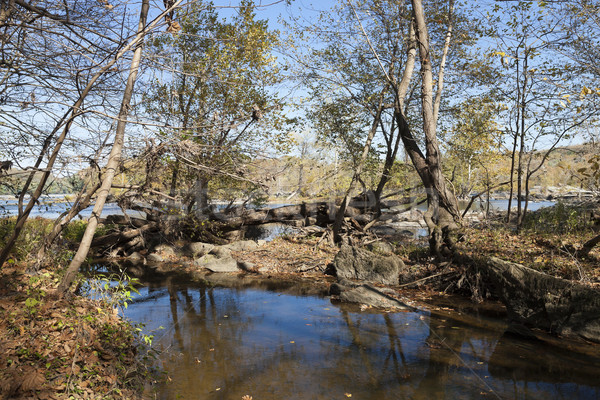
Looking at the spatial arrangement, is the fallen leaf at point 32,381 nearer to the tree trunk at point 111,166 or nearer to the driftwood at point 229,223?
the tree trunk at point 111,166

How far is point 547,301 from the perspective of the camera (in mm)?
7320

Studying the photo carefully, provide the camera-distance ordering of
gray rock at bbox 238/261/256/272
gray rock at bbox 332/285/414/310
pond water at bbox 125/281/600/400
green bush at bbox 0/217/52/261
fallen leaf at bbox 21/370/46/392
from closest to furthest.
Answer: fallen leaf at bbox 21/370/46/392, pond water at bbox 125/281/600/400, green bush at bbox 0/217/52/261, gray rock at bbox 332/285/414/310, gray rock at bbox 238/261/256/272

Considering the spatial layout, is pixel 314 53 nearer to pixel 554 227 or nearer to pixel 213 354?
pixel 554 227

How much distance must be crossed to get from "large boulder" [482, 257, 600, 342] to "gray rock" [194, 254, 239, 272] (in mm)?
8403

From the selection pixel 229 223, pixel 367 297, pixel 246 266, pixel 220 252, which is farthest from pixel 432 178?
pixel 229 223

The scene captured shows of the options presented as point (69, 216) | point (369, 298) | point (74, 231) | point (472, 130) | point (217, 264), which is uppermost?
point (472, 130)

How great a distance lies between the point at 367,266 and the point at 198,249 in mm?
7134

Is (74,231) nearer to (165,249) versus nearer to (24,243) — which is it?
(165,249)

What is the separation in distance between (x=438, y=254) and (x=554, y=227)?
10.3 ft

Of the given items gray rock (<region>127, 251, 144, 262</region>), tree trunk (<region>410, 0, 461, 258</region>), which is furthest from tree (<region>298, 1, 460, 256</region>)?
gray rock (<region>127, 251, 144, 262</region>)

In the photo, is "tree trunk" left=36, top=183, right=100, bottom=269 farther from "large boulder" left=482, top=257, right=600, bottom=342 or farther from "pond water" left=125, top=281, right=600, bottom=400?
"large boulder" left=482, top=257, right=600, bottom=342

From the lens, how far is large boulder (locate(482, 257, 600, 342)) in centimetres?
685

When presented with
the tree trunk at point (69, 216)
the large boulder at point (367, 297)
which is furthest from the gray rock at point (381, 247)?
the tree trunk at point (69, 216)

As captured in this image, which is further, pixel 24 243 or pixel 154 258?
pixel 154 258
